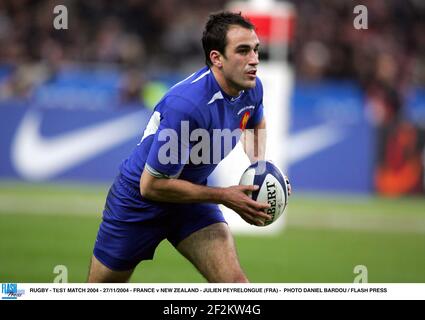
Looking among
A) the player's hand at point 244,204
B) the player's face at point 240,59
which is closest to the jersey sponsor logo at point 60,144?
the player's face at point 240,59

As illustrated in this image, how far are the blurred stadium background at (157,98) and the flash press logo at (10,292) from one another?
7.40 ft

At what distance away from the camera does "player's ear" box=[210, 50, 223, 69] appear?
621 centimetres

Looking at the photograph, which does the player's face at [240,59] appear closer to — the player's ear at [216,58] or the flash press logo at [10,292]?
the player's ear at [216,58]

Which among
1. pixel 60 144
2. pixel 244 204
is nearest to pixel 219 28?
pixel 244 204

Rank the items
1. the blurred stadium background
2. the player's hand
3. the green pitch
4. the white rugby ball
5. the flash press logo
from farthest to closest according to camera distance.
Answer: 1. the blurred stadium background
2. the green pitch
3. the flash press logo
4. the white rugby ball
5. the player's hand

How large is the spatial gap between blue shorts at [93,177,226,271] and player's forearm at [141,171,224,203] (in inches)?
13.3

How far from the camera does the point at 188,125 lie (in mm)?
5926

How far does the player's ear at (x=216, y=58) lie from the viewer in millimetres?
6210

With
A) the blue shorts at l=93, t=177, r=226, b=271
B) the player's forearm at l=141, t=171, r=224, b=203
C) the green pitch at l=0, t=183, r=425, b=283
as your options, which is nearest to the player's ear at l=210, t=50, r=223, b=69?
the player's forearm at l=141, t=171, r=224, b=203

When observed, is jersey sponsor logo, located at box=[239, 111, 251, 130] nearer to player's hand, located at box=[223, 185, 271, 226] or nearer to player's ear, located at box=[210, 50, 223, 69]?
player's ear, located at box=[210, 50, 223, 69]

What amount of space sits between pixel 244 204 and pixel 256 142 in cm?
110

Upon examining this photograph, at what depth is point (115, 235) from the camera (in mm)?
6281

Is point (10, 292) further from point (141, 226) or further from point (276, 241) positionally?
point (276, 241)

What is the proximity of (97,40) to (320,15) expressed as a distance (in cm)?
549
